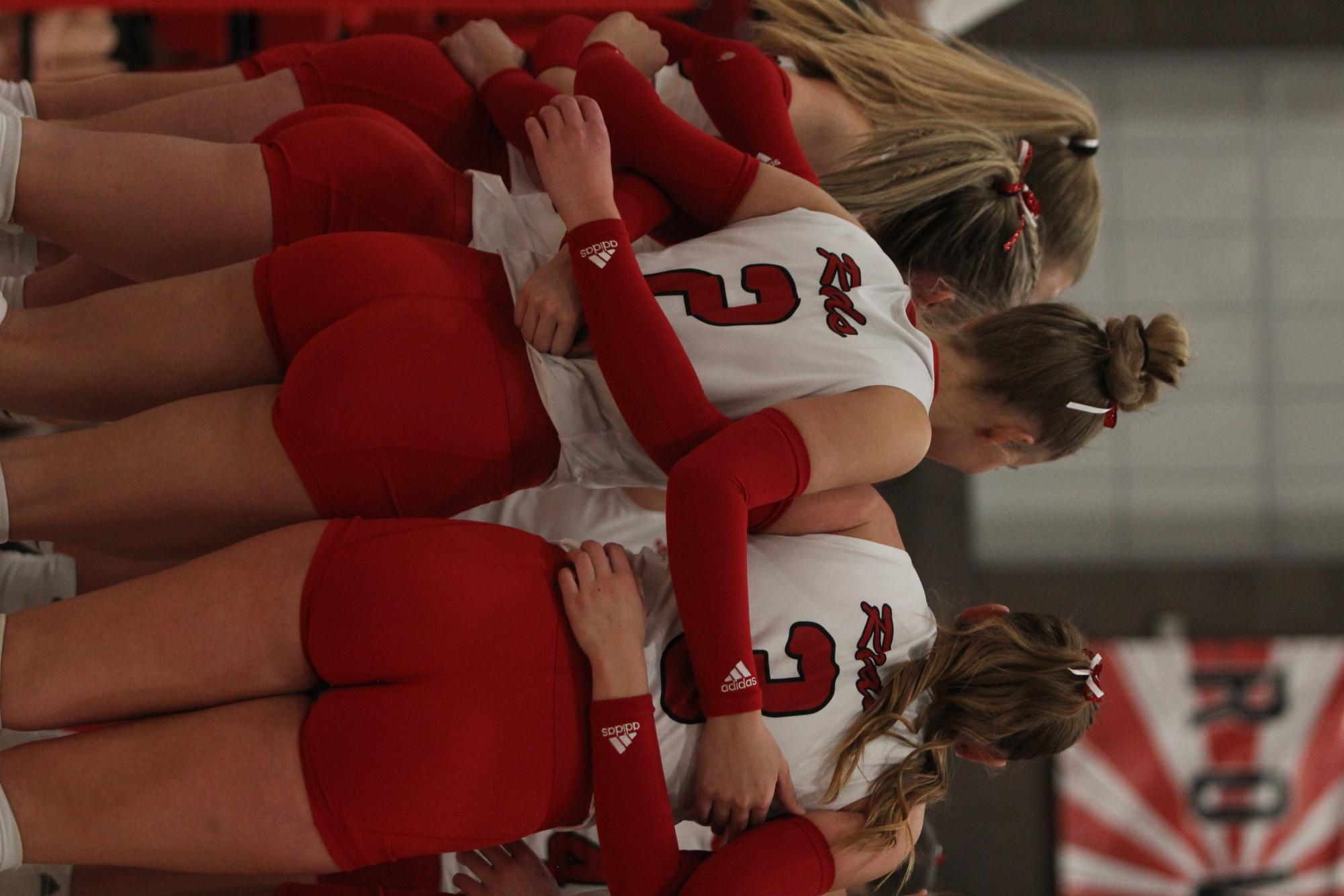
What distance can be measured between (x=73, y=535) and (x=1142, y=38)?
15.8 feet

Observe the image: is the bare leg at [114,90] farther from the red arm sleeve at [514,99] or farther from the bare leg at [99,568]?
the bare leg at [99,568]

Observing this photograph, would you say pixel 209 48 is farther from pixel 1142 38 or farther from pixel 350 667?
pixel 1142 38

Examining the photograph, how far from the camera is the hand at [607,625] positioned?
143 cm

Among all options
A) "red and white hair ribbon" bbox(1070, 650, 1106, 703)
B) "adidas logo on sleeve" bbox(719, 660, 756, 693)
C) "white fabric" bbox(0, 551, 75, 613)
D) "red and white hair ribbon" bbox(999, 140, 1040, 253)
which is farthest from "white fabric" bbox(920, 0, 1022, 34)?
"white fabric" bbox(0, 551, 75, 613)

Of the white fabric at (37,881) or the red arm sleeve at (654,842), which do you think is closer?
the red arm sleeve at (654,842)

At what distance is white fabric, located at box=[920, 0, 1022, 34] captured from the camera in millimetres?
3049

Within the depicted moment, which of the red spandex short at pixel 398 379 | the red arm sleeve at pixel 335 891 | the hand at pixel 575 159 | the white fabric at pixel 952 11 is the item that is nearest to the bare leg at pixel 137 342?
the red spandex short at pixel 398 379

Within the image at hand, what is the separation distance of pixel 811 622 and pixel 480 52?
4.37ft

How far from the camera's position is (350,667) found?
53.1 inches

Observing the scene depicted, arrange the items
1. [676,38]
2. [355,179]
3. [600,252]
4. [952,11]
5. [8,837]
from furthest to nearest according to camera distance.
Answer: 1. [952,11]
2. [676,38]
3. [355,179]
4. [600,252]
5. [8,837]

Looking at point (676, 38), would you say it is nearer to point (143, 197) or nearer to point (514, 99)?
point (514, 99)

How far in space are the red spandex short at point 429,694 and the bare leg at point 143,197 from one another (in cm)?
56

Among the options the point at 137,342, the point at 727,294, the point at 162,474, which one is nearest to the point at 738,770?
the point at 727,294

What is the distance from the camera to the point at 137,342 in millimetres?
1570
